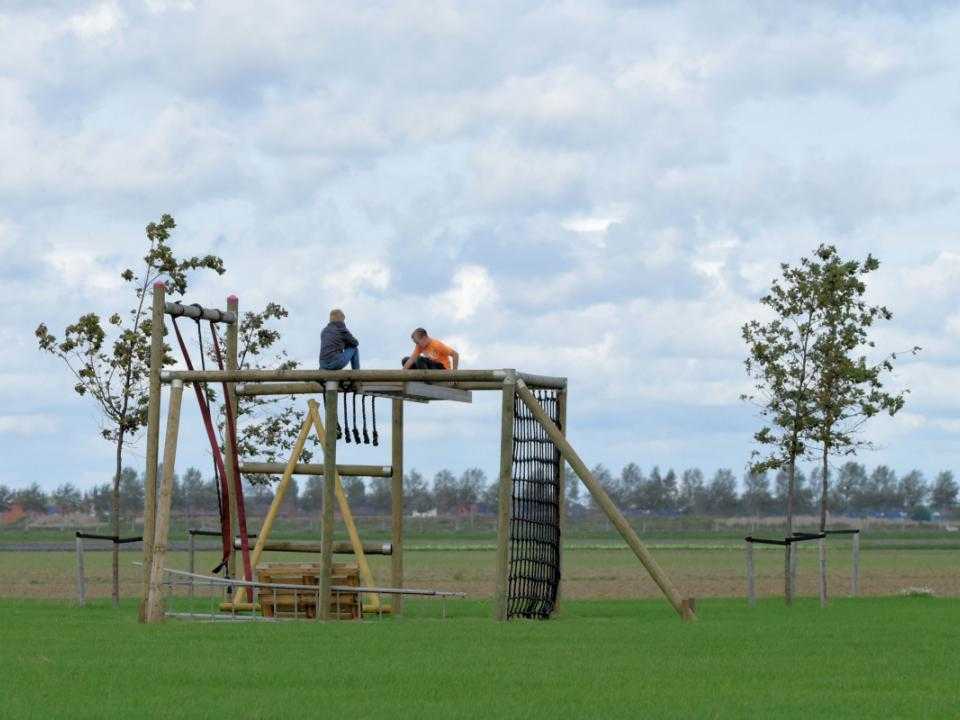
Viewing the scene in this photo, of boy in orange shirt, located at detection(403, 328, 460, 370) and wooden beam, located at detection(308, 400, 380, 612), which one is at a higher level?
boy in orange shirt, located at detection(403, 328, 460, 370)

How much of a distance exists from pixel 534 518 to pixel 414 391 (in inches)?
90.6

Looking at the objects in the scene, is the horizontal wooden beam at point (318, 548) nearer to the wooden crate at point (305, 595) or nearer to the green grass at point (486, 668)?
the wooden crate at point (305, 595)

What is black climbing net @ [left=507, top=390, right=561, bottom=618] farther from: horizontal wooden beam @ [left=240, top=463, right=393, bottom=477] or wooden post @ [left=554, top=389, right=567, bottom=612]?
horizontal wooden beam @ [left=240, top=463, right=393, bottom=477]

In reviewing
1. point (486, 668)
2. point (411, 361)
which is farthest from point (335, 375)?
point (486, 668)

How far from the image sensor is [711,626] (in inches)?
819

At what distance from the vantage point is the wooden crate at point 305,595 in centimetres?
2316

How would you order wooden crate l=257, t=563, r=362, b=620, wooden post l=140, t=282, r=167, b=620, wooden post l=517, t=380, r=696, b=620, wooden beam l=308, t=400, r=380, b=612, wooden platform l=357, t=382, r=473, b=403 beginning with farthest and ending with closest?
wooden beam l=308, t=400, r=380, b=612
wooden crate l=257, t=563, r=362, b=620
wooden post l=140, t=282, r=167, b=620
wooden platform l=357, t=382, r=473, b=403
wooden post l=517, t=380, r=696, b=620

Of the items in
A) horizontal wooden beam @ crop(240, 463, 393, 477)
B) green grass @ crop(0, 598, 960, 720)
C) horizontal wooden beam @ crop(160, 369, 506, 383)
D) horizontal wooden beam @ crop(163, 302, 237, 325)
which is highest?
horizontal wooden beam @ crop(163, 302, 237, 325)

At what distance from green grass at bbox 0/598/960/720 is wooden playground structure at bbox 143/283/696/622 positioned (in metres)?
0.76

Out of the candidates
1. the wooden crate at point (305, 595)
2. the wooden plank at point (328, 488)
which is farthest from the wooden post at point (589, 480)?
the wooden crate at point (305, 595)

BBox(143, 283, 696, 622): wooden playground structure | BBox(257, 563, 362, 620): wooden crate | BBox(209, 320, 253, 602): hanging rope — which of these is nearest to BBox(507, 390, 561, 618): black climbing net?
BBox(143, 283, 696, 622): wooden playground structure

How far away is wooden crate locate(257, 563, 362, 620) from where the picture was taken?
23156 millimetres

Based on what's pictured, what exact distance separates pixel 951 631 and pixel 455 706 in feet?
30.4

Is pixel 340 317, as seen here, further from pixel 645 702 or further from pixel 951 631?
pixel 645 702
